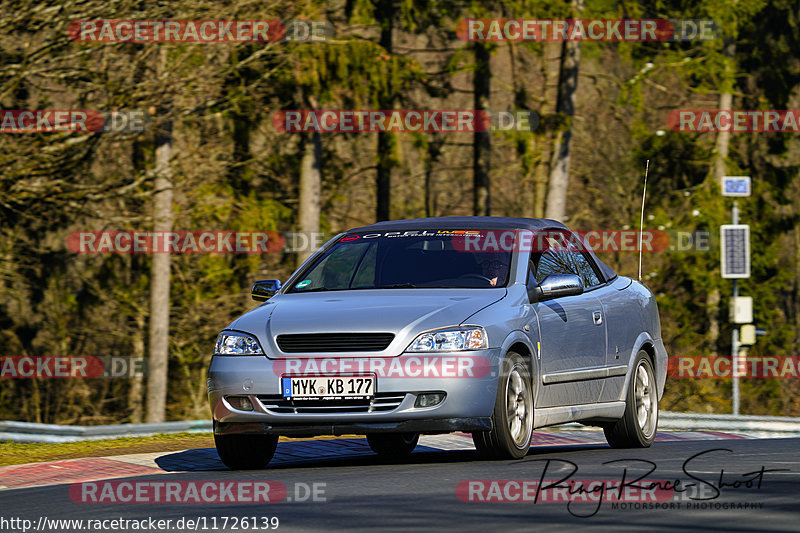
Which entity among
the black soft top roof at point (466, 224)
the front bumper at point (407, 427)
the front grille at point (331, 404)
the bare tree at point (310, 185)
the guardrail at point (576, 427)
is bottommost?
the guardrail at point (576, 427)

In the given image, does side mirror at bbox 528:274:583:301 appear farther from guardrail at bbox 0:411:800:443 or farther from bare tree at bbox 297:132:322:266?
bare tree at bbox 297:132:322:266

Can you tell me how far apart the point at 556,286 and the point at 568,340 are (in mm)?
568

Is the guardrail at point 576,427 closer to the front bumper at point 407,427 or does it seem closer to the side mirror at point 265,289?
the side mirror at point 265,289

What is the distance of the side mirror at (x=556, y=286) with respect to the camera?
10.0 m

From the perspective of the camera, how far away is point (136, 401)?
33031 mm

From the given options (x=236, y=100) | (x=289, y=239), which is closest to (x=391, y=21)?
(x=289, y=239)

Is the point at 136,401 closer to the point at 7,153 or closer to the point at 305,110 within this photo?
the point at 305,110

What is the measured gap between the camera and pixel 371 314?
920 cm

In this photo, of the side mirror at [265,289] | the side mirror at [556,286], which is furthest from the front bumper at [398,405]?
the side mirror at [265,289]

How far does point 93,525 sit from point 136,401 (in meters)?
26.3

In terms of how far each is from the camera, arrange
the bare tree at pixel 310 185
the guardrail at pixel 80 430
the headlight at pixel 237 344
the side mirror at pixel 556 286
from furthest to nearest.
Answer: the bare tree at pixel 310 185, the guardrail at pixel 80 430, the side mirror at pixel 556 286, the headlight at pixel 237 344

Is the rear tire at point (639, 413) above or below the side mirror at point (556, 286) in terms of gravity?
below

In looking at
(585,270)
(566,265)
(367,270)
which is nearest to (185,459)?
(367,270)

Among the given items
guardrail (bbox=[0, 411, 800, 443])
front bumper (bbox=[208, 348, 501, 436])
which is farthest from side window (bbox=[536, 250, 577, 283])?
guardrail (bbox=[0, 411, 800, 443])
